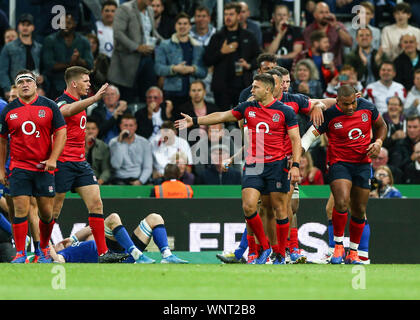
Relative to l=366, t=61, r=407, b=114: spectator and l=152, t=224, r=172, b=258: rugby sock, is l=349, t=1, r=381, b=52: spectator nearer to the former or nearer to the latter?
l=366, t=61, r=407, b=114: spectator

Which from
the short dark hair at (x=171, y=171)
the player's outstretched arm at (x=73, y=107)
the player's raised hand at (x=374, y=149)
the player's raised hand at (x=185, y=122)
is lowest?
the short dark hair at (x=171, y=171)

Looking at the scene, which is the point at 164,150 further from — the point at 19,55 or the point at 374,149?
the point at 374,149

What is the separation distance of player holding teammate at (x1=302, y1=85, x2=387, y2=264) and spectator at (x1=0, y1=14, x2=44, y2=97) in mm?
6680

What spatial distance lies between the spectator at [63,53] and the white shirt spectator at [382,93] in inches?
207

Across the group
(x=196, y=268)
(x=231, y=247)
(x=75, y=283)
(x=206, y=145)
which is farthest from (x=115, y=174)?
(x=75, y=283)

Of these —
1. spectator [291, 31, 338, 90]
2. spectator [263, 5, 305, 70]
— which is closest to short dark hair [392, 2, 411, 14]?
spectator [291, 31, 338, 90]

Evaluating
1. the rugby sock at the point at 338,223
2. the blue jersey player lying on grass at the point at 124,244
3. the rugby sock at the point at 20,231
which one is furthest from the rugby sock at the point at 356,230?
the rugby sock at the point at 20,231

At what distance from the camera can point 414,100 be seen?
56.9 ft

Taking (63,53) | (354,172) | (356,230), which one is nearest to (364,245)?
(356,230)

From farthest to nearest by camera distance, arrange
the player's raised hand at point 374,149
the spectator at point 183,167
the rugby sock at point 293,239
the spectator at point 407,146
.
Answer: the spectator at point 407,146
the spectator at point 183,167
the rugby sock at point 293,239
the player's raised hand at point 374,149

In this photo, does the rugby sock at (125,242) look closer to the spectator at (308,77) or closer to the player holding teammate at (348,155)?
the player holding teammate at (348,155)

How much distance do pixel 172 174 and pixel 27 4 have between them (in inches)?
232

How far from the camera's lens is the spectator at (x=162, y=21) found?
1784cm
